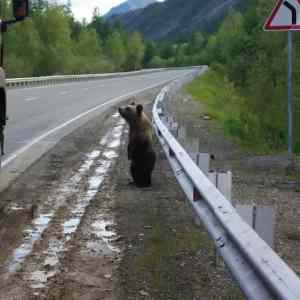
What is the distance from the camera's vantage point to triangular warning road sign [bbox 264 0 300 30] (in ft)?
29.6

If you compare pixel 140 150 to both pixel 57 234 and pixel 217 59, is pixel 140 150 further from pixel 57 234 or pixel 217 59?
pixel 217 59

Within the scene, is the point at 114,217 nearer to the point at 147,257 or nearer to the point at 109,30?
the point at 147,257

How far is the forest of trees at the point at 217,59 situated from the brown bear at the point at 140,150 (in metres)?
4.57

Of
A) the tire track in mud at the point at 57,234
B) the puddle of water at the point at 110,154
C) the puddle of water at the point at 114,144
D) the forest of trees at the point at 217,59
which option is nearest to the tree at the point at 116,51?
the forest of trees at the point at 217,59

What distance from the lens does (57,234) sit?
20.3 ft

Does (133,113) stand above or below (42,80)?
above

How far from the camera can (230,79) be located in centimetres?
4912

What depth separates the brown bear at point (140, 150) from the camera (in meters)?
8.65

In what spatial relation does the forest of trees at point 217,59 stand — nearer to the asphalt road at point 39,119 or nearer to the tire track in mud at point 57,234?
the asphalt road at point 39,119

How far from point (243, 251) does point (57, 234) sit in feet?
8.71

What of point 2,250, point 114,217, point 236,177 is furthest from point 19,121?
point 2,250

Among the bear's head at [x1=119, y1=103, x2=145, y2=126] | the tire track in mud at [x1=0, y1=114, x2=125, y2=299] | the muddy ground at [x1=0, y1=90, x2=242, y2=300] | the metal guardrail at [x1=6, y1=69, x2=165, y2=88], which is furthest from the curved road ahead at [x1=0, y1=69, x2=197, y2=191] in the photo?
the metal guardrail at [x1=6, y1=69, x2=165, y2=88]

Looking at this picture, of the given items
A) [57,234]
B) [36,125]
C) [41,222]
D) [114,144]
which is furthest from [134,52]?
[57,234]

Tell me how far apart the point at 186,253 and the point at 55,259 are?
3.25ft
